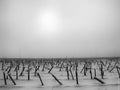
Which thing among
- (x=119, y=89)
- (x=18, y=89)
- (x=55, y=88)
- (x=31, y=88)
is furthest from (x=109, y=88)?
(x=18, y=89)

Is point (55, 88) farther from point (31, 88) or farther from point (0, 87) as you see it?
point (0, 87)

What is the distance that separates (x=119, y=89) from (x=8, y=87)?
7.23 metres

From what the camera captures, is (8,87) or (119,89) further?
(8,87)

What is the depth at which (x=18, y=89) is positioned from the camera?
9.15m

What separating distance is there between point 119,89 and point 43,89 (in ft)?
15.8

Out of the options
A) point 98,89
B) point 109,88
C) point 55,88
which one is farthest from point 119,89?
point 55,88

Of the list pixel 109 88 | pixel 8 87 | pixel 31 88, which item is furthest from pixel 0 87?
pixel 109 88

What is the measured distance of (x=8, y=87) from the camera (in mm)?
9500

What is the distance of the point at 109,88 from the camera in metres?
9.11

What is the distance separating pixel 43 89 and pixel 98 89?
350 cm

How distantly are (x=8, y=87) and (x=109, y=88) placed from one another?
6.65 meters

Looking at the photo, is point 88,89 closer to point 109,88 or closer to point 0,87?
point 109,88

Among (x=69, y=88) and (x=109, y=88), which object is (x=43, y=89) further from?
(x=109, y=88)

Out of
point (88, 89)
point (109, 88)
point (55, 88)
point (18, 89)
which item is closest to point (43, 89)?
point (55, 88)
